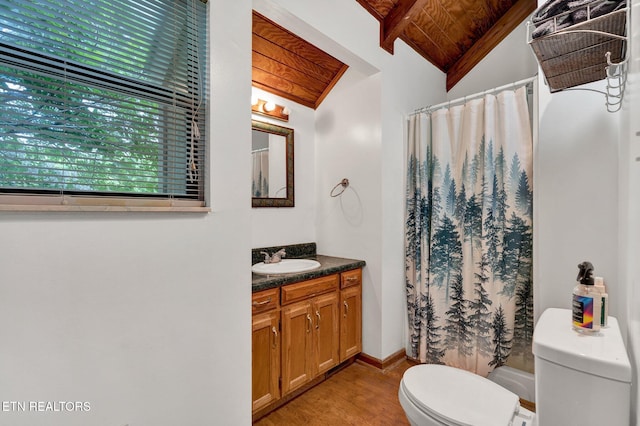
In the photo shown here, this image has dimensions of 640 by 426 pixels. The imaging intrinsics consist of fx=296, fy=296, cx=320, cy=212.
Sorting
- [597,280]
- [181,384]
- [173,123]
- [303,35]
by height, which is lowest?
[181,384]

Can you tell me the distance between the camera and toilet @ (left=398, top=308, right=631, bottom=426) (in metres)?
0.97

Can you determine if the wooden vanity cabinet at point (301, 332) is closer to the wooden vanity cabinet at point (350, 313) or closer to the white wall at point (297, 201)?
the wooden vanity cabinet at point (350, 313)

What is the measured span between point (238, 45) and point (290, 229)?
1523 mm

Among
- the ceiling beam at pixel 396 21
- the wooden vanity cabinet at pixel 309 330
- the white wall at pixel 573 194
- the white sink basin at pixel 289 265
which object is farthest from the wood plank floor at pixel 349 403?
the ceiling beam at pixel 396 21

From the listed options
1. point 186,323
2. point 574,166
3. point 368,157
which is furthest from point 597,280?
point 186,323

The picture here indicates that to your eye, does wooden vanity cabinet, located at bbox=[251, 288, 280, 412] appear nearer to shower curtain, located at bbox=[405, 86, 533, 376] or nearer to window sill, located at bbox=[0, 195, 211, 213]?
window sill, located at bbox=[0, 195, 211, 213]

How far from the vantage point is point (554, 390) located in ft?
3.50

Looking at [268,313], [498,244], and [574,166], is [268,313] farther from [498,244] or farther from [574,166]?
[574,166]

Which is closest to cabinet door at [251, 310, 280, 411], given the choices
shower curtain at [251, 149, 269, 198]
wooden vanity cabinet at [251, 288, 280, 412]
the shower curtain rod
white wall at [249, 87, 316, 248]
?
wooden vanity cabinet at [251, 288, 280, 412]

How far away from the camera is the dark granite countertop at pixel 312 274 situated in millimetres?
1757

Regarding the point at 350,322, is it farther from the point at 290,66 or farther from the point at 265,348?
the point at 290,66

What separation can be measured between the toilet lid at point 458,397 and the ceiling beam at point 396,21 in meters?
2.30

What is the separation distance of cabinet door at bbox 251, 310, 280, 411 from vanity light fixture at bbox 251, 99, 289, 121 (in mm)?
1510

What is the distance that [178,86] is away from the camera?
4.12ft
